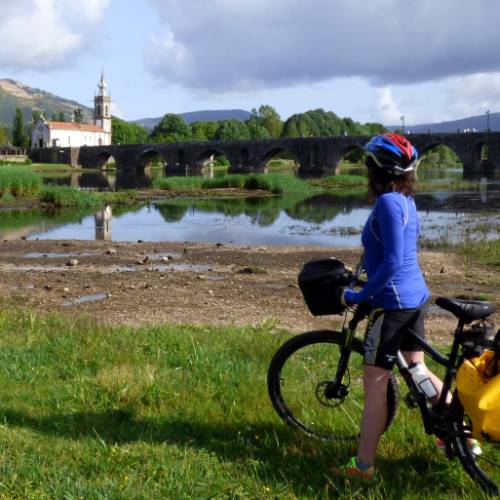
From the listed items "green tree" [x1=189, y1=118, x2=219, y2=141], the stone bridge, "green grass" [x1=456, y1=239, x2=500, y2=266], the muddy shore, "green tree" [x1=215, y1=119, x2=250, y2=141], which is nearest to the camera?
the muddy shore

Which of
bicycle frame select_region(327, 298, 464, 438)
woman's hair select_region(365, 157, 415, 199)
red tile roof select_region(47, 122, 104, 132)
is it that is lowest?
bicycle frame select_region(327, 298, 464, 438)

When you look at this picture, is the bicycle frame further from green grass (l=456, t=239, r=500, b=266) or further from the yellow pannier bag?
green grass (l=456, t=239, r=500, b=266)

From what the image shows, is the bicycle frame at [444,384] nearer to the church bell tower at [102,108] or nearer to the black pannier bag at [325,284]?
the black pannier bag at [325,284]

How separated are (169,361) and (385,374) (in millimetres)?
2862

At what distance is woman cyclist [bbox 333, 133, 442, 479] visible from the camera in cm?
361

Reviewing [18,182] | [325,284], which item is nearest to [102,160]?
[18,182]

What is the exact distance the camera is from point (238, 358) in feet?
20.9

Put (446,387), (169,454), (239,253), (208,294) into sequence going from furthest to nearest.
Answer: (239,253), (208,294), (169,454), (446,387)

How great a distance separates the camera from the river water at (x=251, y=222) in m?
23.0

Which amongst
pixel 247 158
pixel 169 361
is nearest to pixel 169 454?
pixel 169 361

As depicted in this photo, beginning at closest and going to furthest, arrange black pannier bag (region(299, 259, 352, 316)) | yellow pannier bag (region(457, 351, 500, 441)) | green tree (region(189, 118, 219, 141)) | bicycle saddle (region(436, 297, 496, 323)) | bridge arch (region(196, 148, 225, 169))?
yellow pannier bag (region(457, 351, 500, 441)) → bicycle saddle (region(436, 297, 496, 323)) → black pannier bag (region(299, 259, 352, 316)) → bridge arch (region(196, 148, 225, 169)) → green tree (region(189, 118, 219, 141))

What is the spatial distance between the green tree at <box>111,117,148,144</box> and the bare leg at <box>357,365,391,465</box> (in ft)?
507

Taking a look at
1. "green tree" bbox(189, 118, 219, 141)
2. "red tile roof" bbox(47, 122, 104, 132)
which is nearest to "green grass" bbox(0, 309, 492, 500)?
"green tree" bbox(189, 118, 219, 141)

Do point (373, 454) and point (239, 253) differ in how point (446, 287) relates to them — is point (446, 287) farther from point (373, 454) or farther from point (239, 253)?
point (373, 454)
